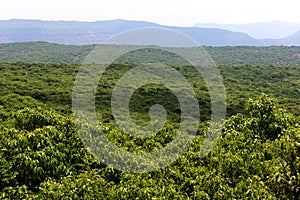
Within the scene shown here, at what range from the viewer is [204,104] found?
111750 millimetres

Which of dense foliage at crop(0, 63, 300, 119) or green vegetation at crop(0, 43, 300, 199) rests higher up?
green vegetation at crop(0, 43, 300, 199)

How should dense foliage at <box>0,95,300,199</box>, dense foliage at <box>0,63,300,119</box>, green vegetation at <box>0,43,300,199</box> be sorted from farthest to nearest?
dense foliage at <box>0,63,300,119</box> → green vegetation at <box>0,43,300,199</box> → dense foliage at <box>0,95,300,199</box>

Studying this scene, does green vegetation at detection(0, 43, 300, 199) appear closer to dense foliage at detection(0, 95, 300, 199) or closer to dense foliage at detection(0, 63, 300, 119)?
dense foliage at detection(0, 95, 300, 199)

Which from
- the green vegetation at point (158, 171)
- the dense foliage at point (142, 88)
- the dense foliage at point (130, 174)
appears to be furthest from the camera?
the dense foliage at point (142, 88)

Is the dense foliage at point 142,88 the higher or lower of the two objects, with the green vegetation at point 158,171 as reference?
lower

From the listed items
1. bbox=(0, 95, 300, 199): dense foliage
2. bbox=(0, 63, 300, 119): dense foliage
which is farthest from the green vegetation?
bbox=(0, 63, 300, 119): dense foliage

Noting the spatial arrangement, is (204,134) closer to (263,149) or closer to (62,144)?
(263,149)

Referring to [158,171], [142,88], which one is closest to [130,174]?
[158,171]

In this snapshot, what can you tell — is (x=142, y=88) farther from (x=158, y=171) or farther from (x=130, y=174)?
(x=130, y=174)

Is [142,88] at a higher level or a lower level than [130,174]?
lower

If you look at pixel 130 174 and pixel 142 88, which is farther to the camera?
pixel 142 88

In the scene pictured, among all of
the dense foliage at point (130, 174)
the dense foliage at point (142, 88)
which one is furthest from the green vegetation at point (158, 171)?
the dense foliage at point (142, 88)

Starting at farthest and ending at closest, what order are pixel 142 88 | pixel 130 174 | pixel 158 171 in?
pixel 142 88
pixel 158 171
pixel 130 174

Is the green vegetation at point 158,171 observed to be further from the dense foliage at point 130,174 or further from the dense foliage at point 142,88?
the dense foliage at point 142,88
